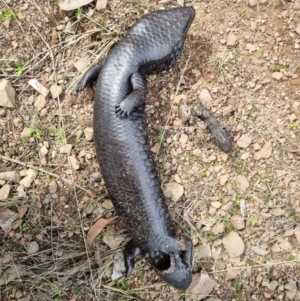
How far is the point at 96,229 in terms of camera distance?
438 cm

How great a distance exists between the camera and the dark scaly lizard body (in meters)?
4.10

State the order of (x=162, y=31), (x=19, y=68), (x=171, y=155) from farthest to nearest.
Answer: (x=19, y=68)
(x=171, y=155)
(x=162, y=31)

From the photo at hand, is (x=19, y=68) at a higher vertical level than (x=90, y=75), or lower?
higher

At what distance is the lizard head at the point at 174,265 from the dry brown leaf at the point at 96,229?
51 cm

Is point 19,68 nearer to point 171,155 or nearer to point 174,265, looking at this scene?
point 171,155

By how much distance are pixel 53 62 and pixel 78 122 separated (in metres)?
0.61

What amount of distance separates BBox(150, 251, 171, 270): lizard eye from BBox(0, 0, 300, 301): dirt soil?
249 mm

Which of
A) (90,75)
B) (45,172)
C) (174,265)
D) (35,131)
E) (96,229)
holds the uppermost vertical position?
(90,75)

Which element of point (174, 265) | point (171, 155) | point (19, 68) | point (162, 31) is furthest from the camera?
point (19, 68)

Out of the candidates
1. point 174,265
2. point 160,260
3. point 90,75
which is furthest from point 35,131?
point 174,265

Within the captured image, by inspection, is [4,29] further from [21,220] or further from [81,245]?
[81,245]

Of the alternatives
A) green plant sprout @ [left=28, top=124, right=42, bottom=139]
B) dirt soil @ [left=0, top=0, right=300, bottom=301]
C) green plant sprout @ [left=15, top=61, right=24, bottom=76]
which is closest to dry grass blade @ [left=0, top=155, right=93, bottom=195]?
dirt soil @ [left=0, top=0, right=300, bottom=301]

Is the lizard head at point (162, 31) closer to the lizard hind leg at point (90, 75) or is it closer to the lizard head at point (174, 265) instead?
the lizard hind leg at point (90, 75)

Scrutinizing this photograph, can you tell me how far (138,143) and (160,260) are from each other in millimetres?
999
